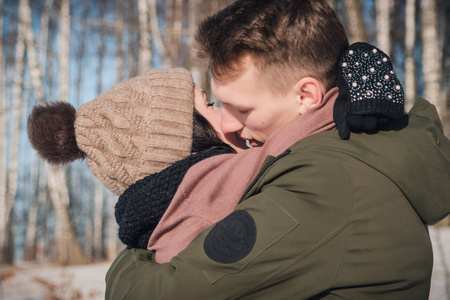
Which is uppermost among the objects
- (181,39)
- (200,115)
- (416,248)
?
(181,39)

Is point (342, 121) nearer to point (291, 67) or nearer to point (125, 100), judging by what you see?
point (291, 67)

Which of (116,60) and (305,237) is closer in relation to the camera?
(305,237)

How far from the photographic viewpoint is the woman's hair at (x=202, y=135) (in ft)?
5.20

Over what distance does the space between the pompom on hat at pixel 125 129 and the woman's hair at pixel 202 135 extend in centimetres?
5

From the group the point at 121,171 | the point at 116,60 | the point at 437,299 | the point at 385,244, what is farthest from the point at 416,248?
the point at 116,60

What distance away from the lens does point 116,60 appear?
18.6 meters

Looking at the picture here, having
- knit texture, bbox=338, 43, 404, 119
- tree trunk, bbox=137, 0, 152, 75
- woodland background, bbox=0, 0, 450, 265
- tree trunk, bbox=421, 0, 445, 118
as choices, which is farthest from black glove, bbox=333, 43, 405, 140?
tree trunk, bbox=137, 0, 152, 75

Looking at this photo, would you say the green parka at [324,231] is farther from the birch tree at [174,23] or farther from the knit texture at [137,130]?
the birch tree at [174,23]

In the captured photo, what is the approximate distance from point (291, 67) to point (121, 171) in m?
0.68

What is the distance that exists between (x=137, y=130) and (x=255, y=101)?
432 mm

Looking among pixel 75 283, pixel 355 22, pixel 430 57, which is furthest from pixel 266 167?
pixel 430 57

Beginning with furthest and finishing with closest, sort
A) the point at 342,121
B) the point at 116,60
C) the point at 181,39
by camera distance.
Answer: the point at 116,60, the point at 181,39, the point at 342,121

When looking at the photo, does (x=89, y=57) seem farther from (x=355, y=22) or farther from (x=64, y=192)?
(x=355, y=22)

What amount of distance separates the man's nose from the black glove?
1.22 feet
